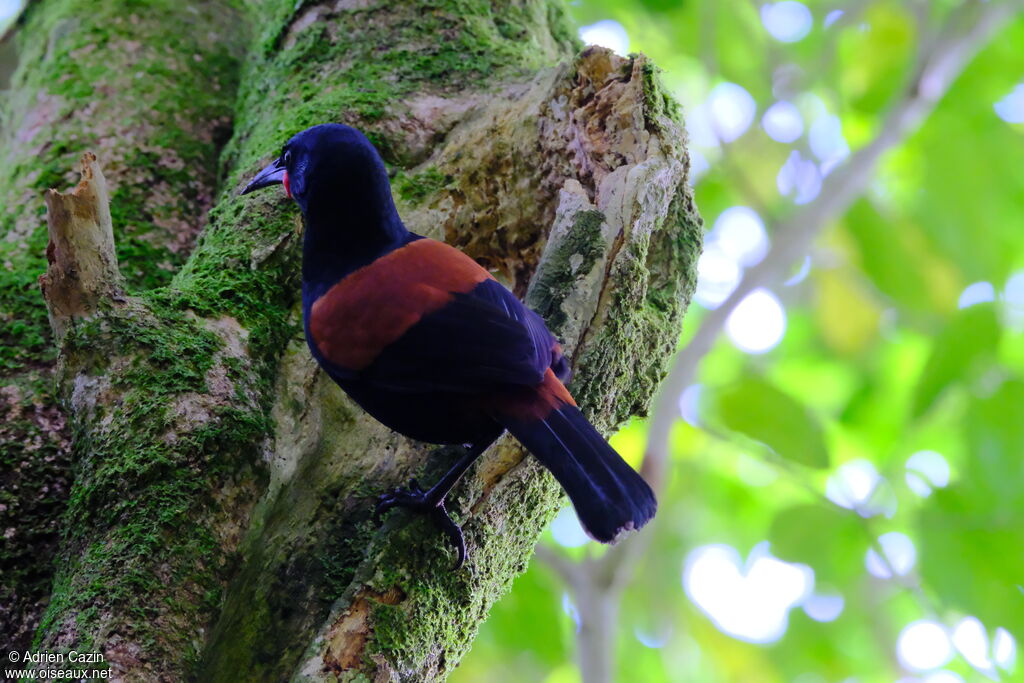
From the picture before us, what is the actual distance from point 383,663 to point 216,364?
82cm

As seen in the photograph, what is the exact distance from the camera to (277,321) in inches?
91.5

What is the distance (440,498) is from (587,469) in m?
0.32

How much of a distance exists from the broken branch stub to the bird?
0.47 m

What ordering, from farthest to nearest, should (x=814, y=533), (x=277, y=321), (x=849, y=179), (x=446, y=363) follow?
(x=849, y=179)
(x=814, y=533)
(x=277, y=321)
(x=446, y=363)

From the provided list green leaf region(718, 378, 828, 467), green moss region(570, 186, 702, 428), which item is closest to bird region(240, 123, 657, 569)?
green moss region(570, 186, 702, 428)

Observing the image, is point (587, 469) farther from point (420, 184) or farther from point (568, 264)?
point (420, 184)

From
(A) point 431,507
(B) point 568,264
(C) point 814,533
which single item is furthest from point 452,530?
(C) point 814,533

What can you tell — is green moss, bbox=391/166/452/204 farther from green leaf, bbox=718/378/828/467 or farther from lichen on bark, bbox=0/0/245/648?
green leaf, bbox=718/378/828/467

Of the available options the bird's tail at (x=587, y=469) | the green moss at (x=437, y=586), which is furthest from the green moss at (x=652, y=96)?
the green moss at (x=437, y=586)

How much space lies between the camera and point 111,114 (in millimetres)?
3102

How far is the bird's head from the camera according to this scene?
2.29 meters

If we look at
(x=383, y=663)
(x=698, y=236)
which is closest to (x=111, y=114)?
(x=698, y=236)

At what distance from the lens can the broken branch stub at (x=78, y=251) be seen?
192cm

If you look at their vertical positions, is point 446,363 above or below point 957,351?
above
